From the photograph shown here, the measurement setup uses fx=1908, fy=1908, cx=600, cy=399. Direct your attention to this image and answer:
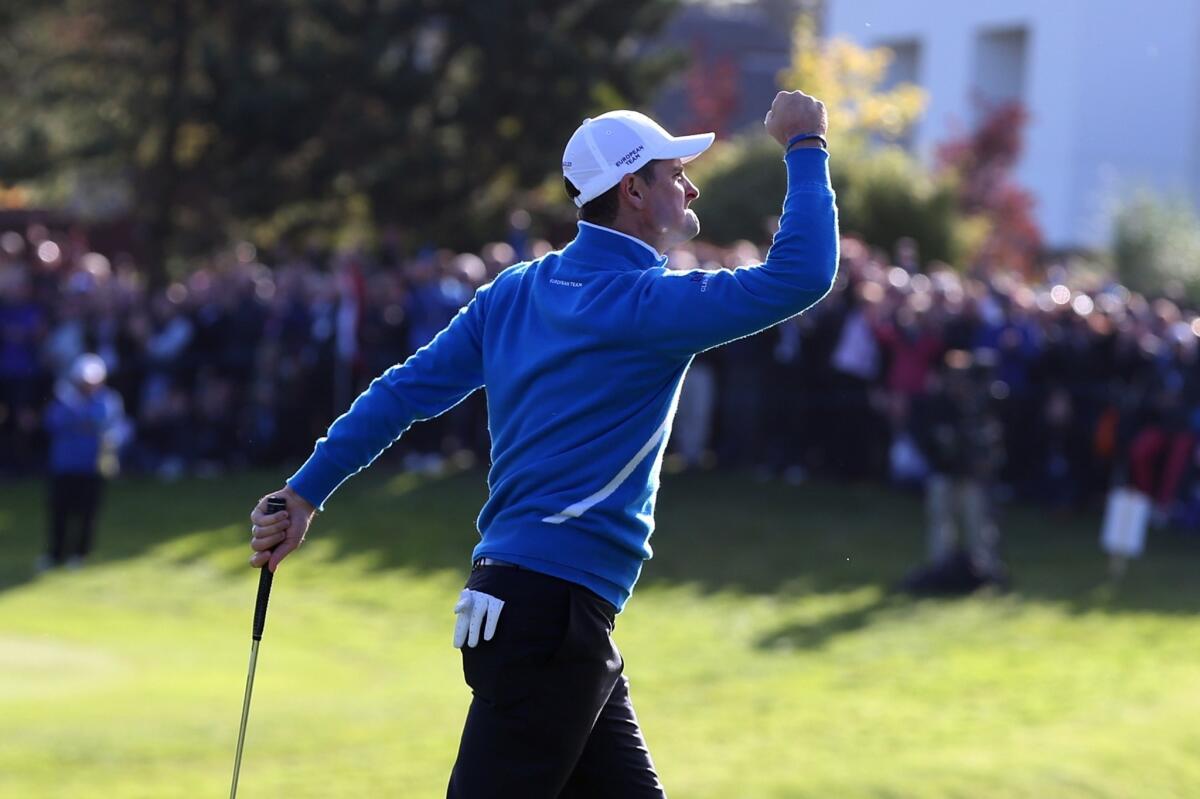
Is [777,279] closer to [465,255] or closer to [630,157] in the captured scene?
[630,157]

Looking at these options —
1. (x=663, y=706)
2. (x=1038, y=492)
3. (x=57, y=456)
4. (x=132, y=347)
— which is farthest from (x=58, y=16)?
(x=663, y=706)

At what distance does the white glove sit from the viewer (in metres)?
4.40

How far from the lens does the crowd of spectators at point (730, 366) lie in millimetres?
16906

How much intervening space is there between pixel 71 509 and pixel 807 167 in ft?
40.2

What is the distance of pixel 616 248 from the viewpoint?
4.57 m

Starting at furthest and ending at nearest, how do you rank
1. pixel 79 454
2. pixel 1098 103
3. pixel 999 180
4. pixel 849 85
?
Result: pixel 1098 103, pixel 999 180, pixel 849 85, pixel 79 454

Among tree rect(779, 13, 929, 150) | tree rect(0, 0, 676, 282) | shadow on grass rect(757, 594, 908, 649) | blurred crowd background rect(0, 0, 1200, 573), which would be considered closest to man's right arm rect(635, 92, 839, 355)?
shadow on grass rect(757, 594, 908, 649)

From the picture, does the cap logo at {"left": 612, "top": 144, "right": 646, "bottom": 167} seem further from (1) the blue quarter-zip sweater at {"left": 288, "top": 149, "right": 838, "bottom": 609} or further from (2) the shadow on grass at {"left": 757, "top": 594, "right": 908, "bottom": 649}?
(2) the shadow on grass at {"left": 757, "top": 594, "right": 908, "bottom": 649}

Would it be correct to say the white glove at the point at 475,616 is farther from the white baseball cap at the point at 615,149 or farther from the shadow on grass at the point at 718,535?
the shadow on grass at the point at 718,535

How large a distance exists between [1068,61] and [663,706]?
32337mm

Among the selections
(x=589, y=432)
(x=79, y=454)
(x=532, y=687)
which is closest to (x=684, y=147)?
(x=589, y=432)

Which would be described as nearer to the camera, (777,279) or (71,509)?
(777,279)

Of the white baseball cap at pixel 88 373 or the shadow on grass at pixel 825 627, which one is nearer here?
the shadow on grass at pixel 825 627

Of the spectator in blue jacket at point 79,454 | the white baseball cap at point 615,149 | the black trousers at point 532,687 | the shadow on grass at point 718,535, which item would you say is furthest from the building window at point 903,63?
the black trousers at point 532,687
